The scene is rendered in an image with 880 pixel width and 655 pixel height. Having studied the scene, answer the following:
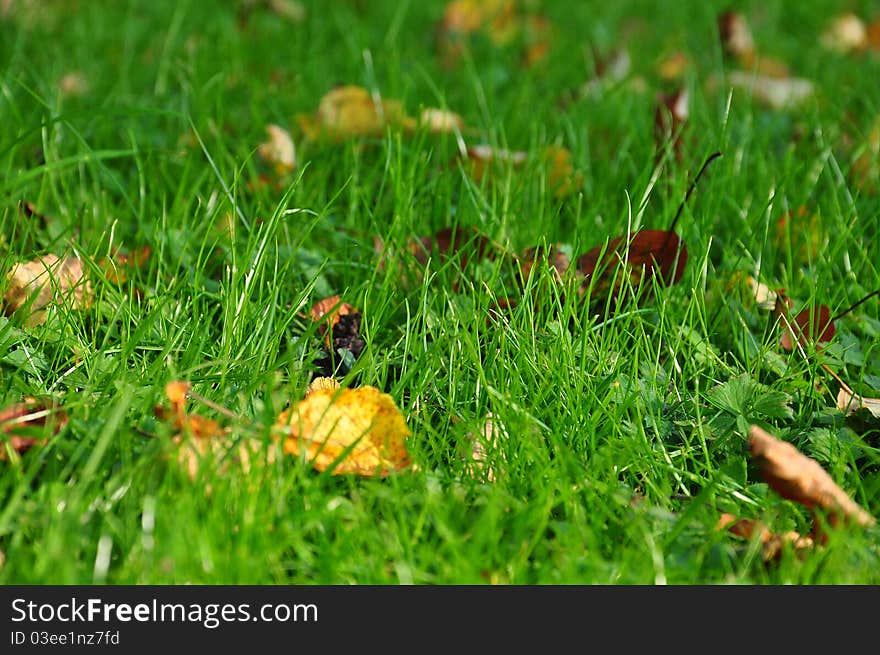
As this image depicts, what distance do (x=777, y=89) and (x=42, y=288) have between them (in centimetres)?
219

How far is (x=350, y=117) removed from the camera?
2463 millimetres

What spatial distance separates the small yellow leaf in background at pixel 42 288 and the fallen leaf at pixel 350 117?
78 centimetres

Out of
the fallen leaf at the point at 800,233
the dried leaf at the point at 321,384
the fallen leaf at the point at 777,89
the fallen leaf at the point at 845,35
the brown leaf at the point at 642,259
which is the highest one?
the brown leaf at the point at 642,259

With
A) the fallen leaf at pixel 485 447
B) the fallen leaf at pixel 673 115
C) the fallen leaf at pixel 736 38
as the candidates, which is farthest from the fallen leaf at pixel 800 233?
the fallen leaf at pixel 736 38

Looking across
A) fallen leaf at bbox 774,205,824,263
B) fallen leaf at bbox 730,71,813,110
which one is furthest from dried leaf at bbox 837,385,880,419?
fallen leaf at bbox 730,71,813,110

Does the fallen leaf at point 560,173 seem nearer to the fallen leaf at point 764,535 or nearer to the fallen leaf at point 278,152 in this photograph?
the fallen leaf at point 278,152

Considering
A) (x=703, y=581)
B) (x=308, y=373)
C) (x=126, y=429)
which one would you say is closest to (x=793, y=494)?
(x=703, y=581)

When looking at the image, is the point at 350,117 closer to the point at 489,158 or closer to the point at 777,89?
the point at 489,158

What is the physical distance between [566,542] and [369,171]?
47.3 inches

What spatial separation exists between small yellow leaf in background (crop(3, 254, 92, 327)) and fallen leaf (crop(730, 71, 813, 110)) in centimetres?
196

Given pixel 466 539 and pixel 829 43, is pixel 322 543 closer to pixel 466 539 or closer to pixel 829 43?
pixel 466 539

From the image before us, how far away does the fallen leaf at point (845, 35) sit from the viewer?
362cm

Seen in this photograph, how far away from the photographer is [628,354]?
171cm

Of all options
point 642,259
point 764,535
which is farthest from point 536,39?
point 764,535
